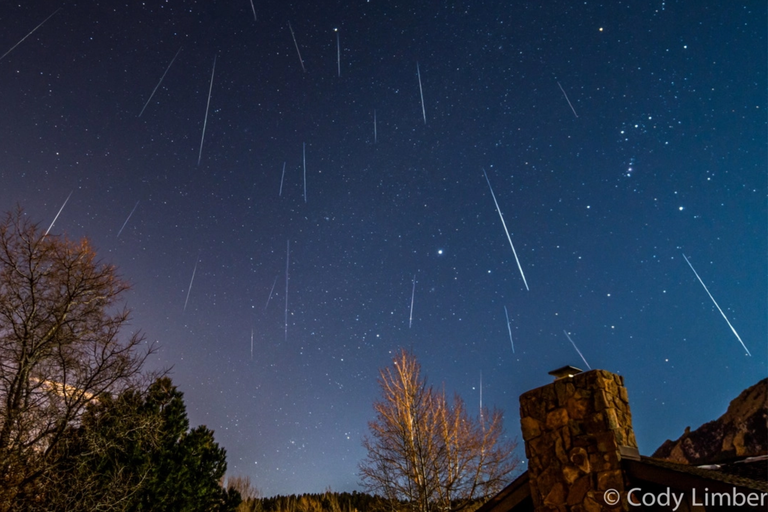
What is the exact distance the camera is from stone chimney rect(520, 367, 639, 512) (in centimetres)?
603

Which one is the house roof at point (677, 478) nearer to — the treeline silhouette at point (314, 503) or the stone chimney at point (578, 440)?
the stone chimney at point (578, 440)

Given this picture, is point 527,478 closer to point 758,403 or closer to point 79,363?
point 79,363

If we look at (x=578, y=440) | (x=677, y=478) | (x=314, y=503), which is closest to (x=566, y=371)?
(x=578, y=440)

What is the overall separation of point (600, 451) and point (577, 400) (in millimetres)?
682

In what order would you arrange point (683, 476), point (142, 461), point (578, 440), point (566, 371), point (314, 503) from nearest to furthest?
point (683, 476), point (578, 440), point (566, 371), point (142, 461), point (314, 503)

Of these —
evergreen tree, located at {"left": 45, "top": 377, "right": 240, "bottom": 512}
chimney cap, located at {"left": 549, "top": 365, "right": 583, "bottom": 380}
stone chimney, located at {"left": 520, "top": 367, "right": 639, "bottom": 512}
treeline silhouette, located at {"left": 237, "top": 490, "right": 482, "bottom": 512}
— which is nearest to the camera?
stone chimney, located at {"left": 520, "top": 367, "right": 639, "bottom": 512}

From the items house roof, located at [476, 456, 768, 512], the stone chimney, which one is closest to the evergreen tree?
house roof, located at [476, 456, 768, 512]

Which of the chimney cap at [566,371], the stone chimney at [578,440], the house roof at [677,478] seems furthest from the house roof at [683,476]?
the chimney cap at [566,371]

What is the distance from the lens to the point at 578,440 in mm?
6320

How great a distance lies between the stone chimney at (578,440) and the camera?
6027 mm

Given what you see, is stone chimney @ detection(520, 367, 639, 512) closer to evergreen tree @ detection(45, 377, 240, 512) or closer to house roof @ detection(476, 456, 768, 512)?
house roof @ detection(476, 456, 768, 512)

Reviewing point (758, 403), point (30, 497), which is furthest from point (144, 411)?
point (758, 403)

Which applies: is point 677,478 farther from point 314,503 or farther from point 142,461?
point 314,503

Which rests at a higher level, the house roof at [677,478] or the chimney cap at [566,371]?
the chimney cap at [566,371]
